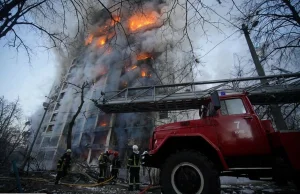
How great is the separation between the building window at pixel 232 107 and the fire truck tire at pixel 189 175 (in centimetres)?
141

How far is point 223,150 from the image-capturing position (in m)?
4.59

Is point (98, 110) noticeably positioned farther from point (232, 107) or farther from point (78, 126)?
point (232, 107)

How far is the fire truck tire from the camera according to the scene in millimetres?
4121

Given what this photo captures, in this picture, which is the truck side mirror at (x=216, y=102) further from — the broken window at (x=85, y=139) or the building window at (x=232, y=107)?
the broken window at (x=85, y=139)

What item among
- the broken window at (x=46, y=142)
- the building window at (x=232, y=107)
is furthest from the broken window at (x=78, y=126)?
the building window at (x=232, y=107)

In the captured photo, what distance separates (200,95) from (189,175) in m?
8.18

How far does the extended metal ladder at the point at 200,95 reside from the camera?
36.4ft

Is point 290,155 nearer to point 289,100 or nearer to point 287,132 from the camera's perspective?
point 287,132

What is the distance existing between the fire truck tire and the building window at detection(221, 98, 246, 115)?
4.62ft

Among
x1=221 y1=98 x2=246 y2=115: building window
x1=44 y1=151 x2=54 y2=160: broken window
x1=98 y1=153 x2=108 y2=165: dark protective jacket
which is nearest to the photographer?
x1=221 y1=98 x2=246 y2=115: building window

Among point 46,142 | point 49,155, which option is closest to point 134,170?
point 49,155

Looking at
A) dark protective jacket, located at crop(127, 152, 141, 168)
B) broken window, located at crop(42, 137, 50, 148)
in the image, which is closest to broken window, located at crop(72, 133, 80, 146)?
broken window, located at crop(42, 137, 50, 148)

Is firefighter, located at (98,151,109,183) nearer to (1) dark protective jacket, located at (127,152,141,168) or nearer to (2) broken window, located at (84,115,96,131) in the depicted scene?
(1) dark protective jacket, located at (127,152,141,168)

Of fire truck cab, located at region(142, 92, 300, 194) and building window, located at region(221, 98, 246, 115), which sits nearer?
fire truck cab, located at region(142, 92, 300, 194)
